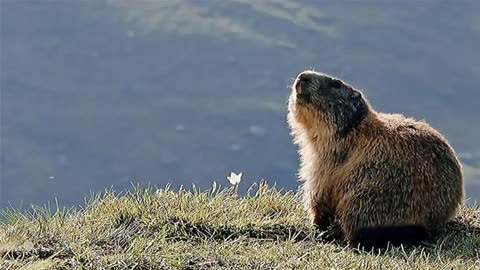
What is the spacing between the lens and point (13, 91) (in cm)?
8556

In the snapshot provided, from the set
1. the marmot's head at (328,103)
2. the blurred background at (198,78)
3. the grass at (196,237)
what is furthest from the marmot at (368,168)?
the blurred background at (198,78)

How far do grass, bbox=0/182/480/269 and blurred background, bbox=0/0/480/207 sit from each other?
54.3 m

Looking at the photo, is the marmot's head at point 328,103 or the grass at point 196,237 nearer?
the grass at point 196,237

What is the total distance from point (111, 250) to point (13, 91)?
8000cm

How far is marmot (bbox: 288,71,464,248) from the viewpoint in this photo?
337 inches

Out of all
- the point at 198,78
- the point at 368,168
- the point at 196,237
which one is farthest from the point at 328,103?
the point at 198,78

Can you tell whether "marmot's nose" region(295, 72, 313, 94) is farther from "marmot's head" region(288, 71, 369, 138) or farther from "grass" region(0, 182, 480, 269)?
"grass" region(0, 182, 480, 269)

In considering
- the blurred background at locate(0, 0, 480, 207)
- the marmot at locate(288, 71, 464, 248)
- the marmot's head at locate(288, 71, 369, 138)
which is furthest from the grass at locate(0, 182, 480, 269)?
the blurred background at locate(0, 0, 480, 207)

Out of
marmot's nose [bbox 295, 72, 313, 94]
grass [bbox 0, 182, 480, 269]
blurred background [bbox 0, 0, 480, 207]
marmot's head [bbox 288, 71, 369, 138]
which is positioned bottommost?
blurred background [bbox 0, 0, 480, 207]

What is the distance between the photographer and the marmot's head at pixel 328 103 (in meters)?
9.10

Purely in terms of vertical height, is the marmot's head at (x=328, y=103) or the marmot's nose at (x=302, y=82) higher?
the marmot's nose at (x=302, y=82)

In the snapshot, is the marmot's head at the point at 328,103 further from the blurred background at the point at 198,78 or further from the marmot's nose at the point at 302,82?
the blurred background at the point at 198,78

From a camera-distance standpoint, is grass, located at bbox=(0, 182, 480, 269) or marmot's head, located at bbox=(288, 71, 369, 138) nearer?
grass, located at bbox=(0, 182, 480, 269)

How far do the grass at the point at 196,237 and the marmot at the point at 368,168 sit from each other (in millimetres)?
209
